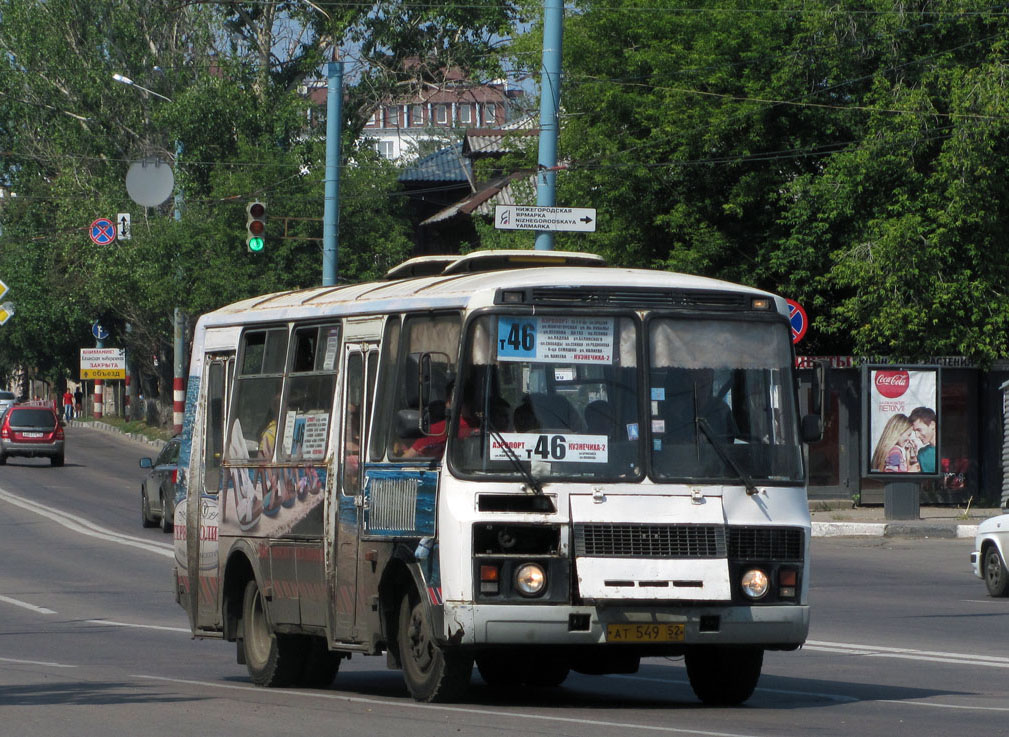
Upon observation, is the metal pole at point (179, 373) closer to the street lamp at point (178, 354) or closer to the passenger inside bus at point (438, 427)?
the street lamp at point (178, 354)

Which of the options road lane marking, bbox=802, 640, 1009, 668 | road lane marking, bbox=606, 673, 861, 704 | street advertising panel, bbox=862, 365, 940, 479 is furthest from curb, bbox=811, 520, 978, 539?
road lane marking, bbox=606, 673, 861, 704

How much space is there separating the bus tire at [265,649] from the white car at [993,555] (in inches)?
365

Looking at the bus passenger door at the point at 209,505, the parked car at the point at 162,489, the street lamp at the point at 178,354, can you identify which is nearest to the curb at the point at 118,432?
the street lamp at the point at 178,354

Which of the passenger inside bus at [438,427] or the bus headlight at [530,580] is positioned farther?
the passenger inside bus at [438,427]

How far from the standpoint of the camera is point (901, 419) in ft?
95.4

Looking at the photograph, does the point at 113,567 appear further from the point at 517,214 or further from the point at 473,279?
the point at 473,279

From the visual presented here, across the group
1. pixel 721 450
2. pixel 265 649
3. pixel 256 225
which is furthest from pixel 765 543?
pixel 256 225

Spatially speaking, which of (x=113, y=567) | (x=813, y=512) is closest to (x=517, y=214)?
(x=113, y=567)

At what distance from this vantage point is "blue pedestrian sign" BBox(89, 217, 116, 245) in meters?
49.4

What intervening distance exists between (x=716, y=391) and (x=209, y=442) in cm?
455

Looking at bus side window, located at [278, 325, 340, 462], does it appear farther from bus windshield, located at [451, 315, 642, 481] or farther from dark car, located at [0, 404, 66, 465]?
dark car, located at [0, 404, 66, 465]

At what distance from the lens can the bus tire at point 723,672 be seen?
1039 centimetres

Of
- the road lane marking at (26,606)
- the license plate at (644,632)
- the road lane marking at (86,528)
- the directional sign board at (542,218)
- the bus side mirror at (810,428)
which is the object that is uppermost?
the directional sign board at (542,218)

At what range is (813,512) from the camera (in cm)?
2986
